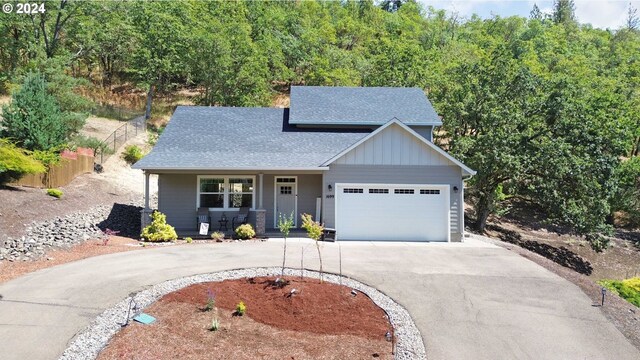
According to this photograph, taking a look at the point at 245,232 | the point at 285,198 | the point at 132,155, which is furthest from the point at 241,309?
the point at 132,155

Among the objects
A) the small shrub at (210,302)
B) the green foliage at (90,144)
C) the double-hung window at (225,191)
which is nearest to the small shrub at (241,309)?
the small shrub at (210,302)

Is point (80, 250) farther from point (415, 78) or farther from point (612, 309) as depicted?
point (415, 78)

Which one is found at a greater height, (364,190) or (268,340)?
(364,190)

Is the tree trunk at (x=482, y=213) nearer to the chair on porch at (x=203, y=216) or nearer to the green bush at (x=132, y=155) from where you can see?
the chair on porch at (x=203, y=216)

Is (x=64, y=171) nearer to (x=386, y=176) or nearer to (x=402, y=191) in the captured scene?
(x=386, y=176)

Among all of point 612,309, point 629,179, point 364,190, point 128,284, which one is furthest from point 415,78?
point 128,284

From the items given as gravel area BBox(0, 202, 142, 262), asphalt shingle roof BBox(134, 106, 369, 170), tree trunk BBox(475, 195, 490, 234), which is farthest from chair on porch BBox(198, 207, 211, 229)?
tree trunk BBox(475, 195, 490, 234)
